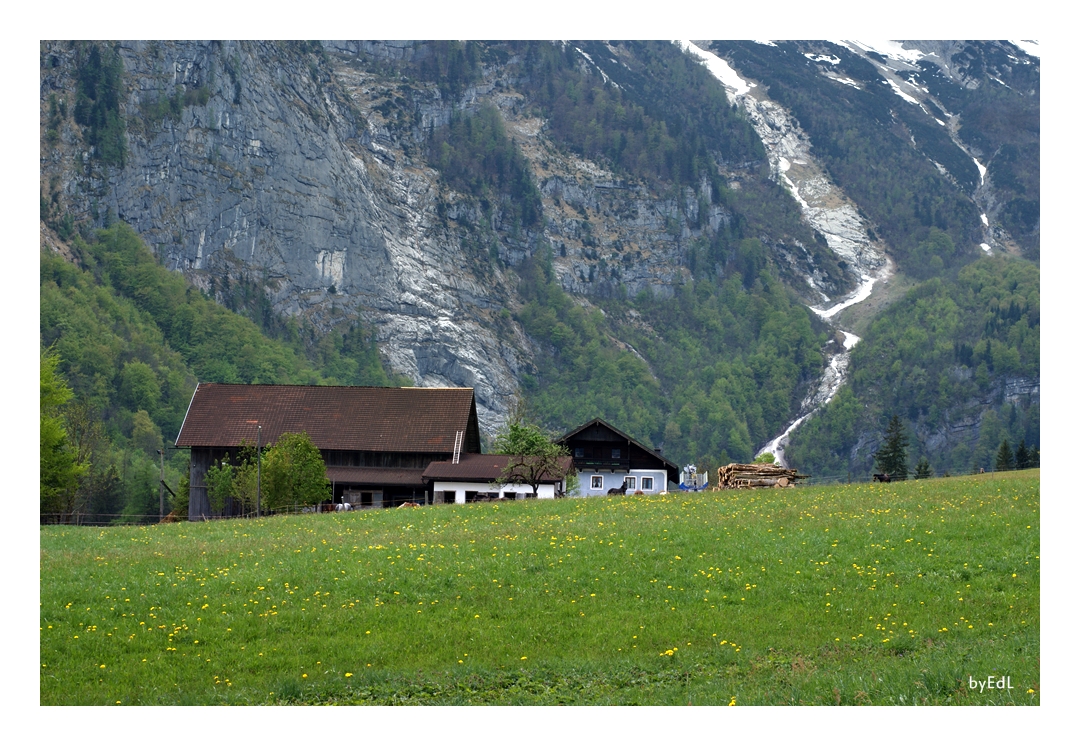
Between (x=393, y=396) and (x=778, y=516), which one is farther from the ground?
(x=393, y=396)

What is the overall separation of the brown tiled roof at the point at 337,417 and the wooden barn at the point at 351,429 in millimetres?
64

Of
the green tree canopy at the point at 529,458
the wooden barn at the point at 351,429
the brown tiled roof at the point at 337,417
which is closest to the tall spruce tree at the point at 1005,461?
the green tree canopy at the point at 529,458

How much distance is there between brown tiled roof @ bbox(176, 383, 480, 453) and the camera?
69688 millimetres

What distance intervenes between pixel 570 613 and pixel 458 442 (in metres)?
45.3

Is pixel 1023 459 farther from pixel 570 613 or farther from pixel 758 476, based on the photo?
pixel 570 613

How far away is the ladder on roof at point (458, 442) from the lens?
226 ft

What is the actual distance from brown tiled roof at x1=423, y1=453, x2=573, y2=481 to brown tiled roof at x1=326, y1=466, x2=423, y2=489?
1615mm

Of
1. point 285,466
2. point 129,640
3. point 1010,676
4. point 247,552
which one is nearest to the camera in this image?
point 1010,676

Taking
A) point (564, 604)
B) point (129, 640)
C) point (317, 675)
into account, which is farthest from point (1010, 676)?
point (129, 640)

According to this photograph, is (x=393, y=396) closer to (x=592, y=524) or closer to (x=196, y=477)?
(x=196, y=477)

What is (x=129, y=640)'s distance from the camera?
73.4 feet

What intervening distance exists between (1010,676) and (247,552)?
69.8ft

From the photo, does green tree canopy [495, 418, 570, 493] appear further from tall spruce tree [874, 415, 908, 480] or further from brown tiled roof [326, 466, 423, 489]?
tall spruce tree [874, 415, 908, 480]

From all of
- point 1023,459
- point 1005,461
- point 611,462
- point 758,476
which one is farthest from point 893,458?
point 758,476
